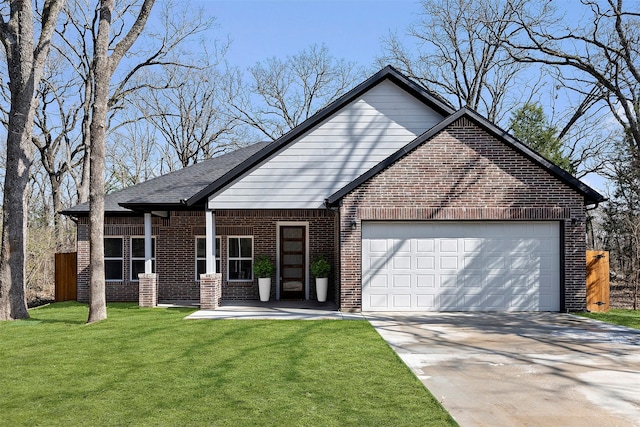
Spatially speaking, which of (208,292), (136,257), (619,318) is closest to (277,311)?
(208,292)

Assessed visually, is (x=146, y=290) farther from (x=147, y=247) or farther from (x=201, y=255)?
(x=201, y=255)

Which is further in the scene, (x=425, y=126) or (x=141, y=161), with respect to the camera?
(x=141, y=161)

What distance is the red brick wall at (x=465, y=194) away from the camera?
1303 cm

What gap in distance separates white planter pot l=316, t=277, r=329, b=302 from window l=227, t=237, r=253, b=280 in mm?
2499

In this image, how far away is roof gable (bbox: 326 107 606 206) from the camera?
12.9 m

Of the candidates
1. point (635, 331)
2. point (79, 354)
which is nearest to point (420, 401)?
point (79, 354)

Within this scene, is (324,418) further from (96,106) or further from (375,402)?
(96,106)

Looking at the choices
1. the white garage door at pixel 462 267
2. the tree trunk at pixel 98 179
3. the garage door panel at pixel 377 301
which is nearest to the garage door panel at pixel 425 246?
the white garage door at pixel 462 267

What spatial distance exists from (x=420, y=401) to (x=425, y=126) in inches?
395

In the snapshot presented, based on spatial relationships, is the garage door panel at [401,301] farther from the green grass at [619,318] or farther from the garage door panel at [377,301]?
the green grass at [619,318]

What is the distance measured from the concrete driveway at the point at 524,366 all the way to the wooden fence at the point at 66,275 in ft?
36.8

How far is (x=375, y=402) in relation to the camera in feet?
19.4

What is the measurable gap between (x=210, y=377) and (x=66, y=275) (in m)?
12.7

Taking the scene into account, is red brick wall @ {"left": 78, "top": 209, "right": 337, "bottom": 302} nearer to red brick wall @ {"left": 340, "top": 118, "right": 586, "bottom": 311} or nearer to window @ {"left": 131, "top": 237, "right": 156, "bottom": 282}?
window @ {"left": 131, "top": 237, "right": 156, "bottom": 282}
